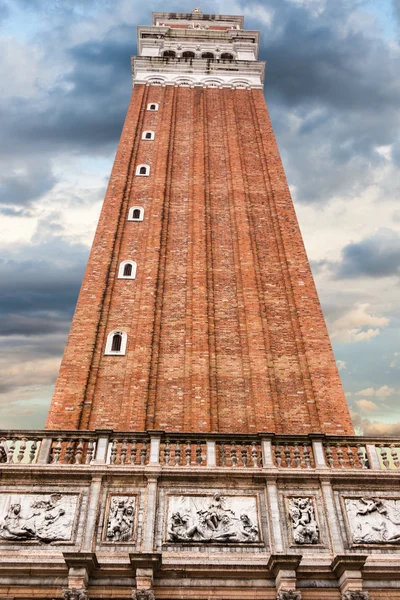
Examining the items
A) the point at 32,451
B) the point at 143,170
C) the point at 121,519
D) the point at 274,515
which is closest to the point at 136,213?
the point at 143,170

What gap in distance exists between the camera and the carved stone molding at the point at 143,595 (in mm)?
10859

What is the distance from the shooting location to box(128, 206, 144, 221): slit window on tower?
1011 inches

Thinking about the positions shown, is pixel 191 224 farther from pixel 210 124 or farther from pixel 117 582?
pixel 117 582

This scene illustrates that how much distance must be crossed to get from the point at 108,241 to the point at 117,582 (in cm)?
1538

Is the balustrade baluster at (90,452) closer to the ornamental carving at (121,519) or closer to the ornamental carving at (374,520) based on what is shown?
the ornamental carving at (121,519)

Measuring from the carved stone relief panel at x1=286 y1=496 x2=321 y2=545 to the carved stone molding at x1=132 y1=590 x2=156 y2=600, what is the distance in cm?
327

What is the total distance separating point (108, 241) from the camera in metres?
24.0

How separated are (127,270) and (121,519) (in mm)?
12884

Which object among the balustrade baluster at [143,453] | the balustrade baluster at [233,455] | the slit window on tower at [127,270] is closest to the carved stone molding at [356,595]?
the balustrade baluster at [233,455]

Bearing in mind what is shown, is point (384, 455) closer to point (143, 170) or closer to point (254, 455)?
point (254, 455)

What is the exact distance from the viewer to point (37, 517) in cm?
1201

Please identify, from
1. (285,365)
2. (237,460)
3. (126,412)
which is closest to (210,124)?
(285,365)

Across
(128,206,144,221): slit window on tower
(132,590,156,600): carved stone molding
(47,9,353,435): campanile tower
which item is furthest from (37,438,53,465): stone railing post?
(128,206,144,221): slit window on tower

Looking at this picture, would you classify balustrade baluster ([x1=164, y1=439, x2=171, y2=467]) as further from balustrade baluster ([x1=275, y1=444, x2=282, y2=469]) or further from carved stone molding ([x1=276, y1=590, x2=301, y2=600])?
carved stone molding ([x1=276, y1=590, x2=301, y2=600])
